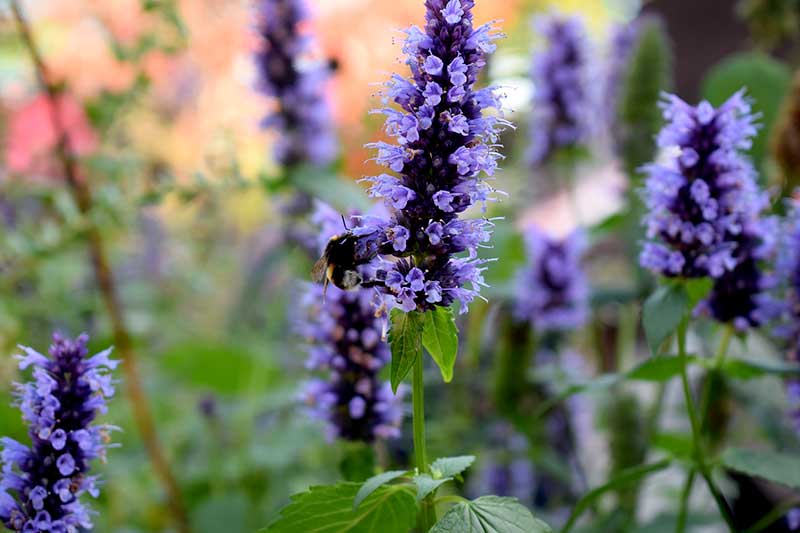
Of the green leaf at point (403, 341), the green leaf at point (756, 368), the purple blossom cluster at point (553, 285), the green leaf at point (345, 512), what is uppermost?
the purple blossom cluster at point (553, 285)

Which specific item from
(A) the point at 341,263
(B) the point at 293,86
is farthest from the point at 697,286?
(B) the point at 293,86

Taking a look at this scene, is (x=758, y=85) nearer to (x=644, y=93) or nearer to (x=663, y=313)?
(x=644, y=93)

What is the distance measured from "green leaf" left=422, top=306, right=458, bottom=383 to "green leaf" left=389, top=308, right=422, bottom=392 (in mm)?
14

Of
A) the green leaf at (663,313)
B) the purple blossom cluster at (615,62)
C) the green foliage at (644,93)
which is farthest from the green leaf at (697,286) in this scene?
the purple blossom cluster at (615,62)

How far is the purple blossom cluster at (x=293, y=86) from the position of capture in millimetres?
1782

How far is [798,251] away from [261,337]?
1587 millimetres

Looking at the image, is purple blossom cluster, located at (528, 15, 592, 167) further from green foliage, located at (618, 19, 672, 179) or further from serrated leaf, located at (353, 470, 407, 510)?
serrated leaf, located at (353, 470, 407, 510)

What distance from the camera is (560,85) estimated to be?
6.79ft

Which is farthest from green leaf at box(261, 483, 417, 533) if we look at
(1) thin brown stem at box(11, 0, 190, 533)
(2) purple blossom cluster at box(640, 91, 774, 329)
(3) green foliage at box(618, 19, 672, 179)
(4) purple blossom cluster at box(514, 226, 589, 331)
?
(3) green foliage at box(618, 19, 672, 179)

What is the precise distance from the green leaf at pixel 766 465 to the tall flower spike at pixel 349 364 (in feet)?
1.34

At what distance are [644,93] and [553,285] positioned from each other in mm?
467

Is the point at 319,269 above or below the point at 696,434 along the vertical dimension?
above

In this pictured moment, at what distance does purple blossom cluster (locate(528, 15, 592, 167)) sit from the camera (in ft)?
6.71

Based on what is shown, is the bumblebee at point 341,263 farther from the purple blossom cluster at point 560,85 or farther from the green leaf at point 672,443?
the purple blossom cluster at point 560,85
